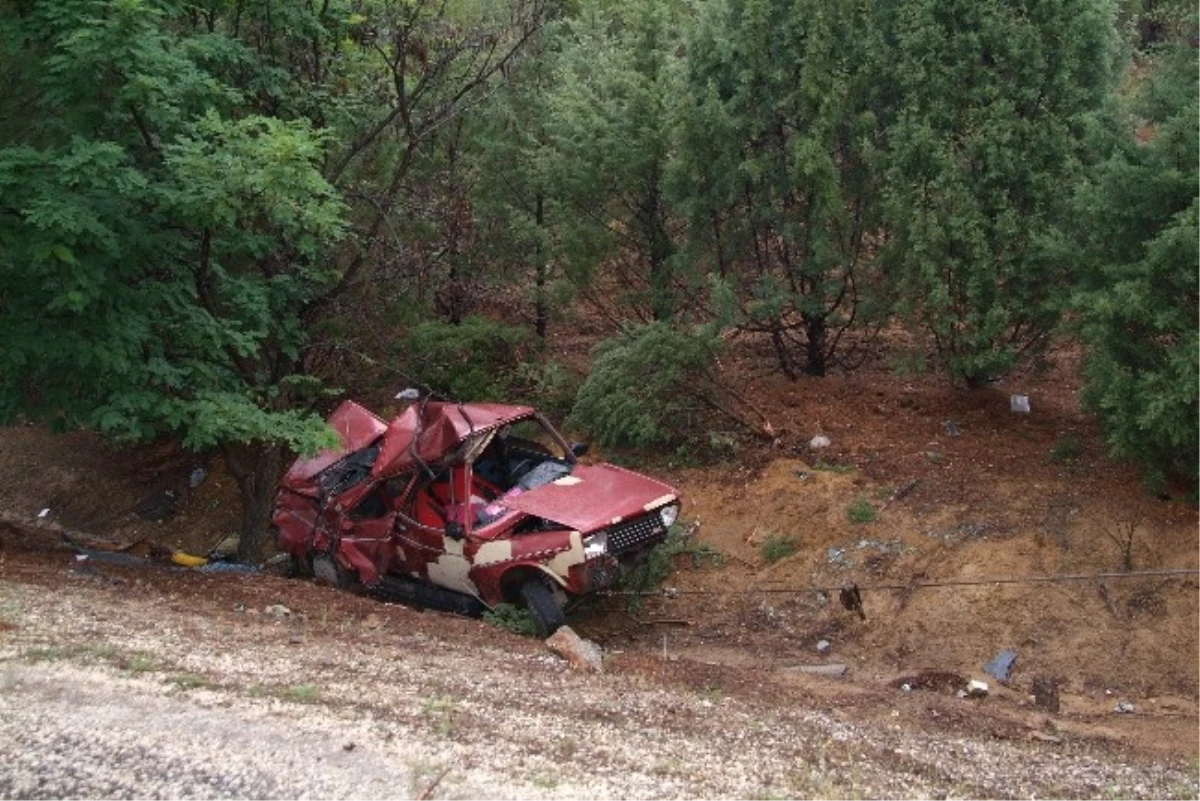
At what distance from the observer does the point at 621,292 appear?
Answer: 15.4 metres

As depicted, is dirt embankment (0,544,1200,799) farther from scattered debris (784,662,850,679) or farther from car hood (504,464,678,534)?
car hood (504,464,678,534)

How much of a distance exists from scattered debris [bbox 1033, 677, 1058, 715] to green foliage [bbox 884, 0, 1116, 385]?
3665 mm

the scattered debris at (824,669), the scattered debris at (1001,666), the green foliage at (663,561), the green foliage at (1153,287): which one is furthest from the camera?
the green foliage at (663,561)

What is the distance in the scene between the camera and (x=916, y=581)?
10.3 metres

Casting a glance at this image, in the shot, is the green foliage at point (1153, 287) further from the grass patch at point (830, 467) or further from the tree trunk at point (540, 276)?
the tree trunk at point (540, 276)

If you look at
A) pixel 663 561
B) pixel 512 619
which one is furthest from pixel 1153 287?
pixel 512 619

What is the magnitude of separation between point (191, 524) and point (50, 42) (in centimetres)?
749

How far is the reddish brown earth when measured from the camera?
8.56 m

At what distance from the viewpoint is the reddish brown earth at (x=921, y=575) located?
28.1 feet

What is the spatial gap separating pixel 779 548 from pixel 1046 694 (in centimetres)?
325

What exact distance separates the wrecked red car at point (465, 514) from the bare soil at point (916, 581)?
1.89ft

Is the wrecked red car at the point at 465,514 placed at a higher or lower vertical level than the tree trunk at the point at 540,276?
lower

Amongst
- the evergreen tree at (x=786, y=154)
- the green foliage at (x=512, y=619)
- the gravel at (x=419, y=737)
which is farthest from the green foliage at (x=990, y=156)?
the gravel at (x=419, y=737)

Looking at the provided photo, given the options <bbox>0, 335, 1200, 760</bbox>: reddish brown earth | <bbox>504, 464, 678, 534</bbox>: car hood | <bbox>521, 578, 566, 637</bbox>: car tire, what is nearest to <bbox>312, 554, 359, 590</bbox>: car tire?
<bbox>0, 335, 1200, 760</bbox>: reddish brown earth
